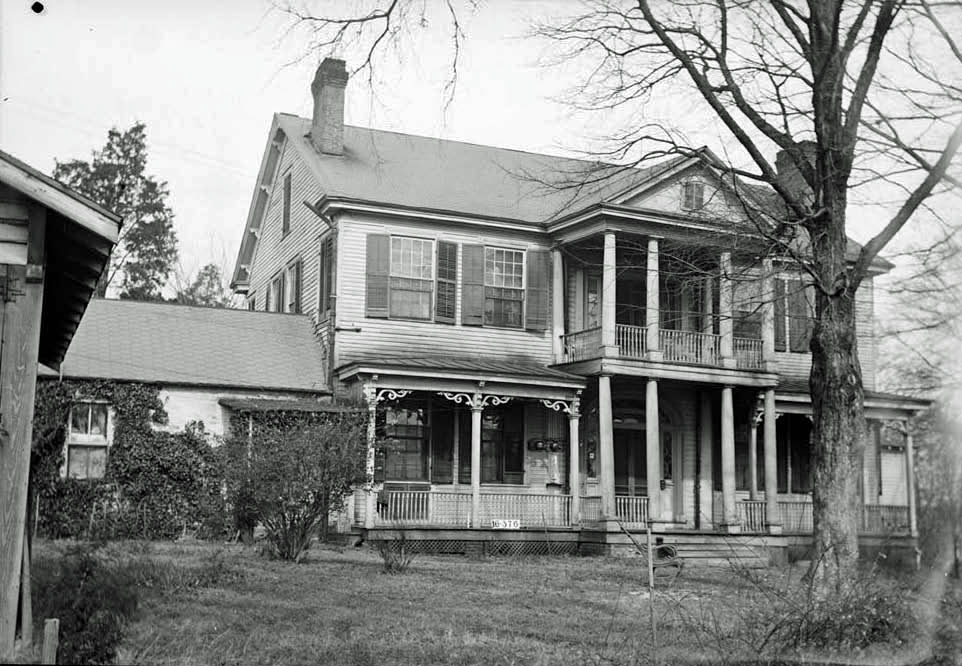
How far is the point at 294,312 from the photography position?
26.5m

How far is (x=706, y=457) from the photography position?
26.2 m

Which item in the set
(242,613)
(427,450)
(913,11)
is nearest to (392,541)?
(427,450)

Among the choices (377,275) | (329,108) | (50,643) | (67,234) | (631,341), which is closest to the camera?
(50,643)

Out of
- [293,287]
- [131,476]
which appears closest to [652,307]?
[293,287]

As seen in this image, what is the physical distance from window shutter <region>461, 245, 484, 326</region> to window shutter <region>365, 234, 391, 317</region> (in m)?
1.69

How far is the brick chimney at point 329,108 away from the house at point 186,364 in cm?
414

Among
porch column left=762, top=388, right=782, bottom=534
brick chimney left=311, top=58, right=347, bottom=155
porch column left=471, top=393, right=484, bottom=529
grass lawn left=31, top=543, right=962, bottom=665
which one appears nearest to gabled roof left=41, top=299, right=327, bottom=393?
porch column left=471, top=393, right=484, bottom=529

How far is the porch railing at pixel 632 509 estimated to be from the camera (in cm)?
2323

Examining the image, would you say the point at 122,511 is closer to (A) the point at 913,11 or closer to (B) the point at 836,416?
(B) the point at 836,416

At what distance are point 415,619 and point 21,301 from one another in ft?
16.1

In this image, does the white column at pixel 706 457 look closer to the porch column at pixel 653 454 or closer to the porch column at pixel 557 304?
the porch column at pixel 653 454

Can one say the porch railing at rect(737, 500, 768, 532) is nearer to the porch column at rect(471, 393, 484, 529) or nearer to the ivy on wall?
the porch column at rect(471, 393, 484, 529)

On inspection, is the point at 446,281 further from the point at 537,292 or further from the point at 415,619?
the point at 415,619

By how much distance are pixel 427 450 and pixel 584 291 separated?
513 centimetres
